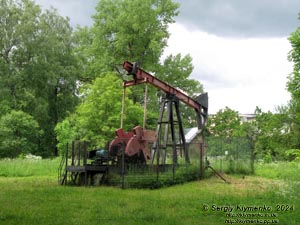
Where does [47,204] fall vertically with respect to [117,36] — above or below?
below

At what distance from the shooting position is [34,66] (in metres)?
34.9

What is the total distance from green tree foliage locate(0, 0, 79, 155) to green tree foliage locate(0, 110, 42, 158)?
97.8 inches

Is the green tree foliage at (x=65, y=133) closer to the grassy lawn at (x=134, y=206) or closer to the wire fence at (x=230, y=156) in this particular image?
the wire fence at (x=230, y=156)

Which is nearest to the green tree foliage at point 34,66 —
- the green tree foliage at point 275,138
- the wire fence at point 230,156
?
the green tree foliage at point 275,138

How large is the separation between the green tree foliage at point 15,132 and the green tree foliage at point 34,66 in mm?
2485

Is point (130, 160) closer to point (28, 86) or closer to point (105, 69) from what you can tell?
point (105, 69)

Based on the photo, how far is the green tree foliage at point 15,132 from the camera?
29.3 meters

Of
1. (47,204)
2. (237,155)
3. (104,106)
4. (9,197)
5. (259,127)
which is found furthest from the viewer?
(259,127)

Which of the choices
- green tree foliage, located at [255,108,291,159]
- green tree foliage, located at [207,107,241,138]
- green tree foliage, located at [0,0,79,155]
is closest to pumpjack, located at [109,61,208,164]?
green tree foliage, located at [255,108,291,159]

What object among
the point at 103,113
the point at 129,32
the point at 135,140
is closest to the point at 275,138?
the point at 129,32

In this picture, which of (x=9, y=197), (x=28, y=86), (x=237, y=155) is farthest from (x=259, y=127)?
(x=9, y=197)

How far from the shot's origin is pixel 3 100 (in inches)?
1293

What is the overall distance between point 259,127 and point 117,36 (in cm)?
1955

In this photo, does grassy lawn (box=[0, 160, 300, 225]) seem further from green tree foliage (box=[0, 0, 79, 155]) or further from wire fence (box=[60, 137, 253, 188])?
green tree foliage (box=[0, 0, 79, 155])
